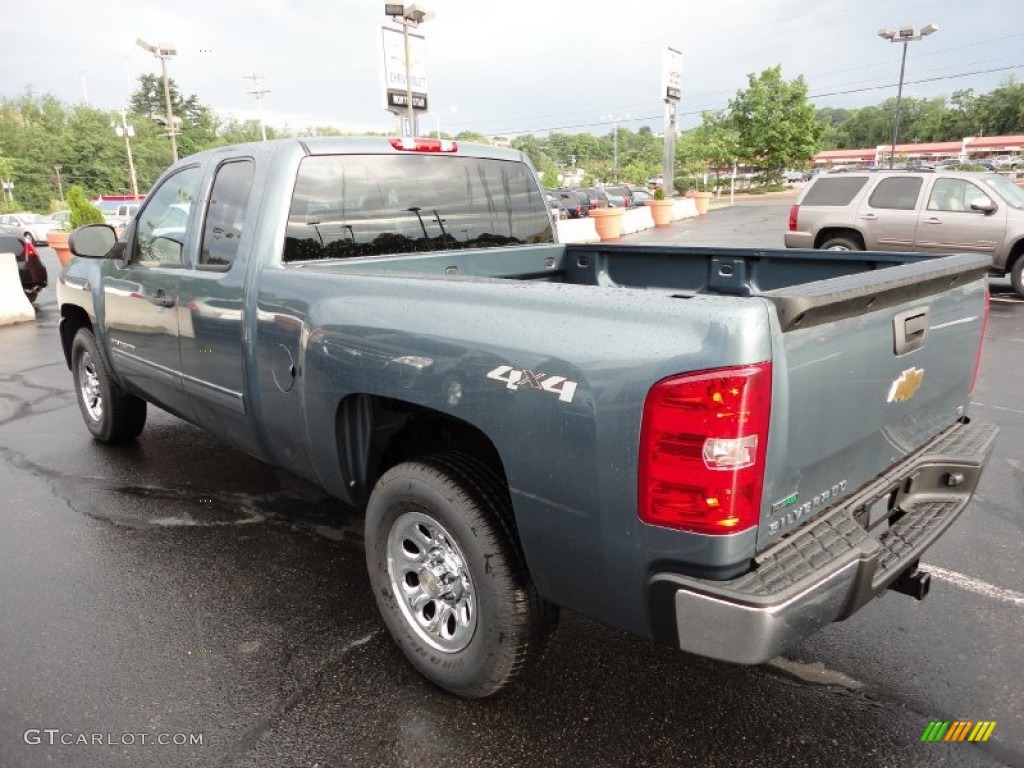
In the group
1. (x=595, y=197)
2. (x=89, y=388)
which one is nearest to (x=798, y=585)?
(x=89, y=388)

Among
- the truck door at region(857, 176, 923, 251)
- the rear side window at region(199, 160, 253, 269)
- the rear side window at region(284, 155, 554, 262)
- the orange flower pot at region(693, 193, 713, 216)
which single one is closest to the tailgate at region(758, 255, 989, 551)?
the rear side window at region(284, 155, 554, 262)

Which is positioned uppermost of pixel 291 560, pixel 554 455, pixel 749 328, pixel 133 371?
pixel 749 328

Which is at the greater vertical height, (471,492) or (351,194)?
(351,194)

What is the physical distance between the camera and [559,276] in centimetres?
437

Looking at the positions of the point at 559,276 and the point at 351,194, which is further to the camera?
the point at 559,276

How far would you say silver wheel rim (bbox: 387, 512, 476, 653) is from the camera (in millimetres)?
2523

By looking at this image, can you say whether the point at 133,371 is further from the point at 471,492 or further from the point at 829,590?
the point at 829,590

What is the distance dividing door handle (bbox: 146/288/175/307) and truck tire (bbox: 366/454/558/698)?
6.06 ft

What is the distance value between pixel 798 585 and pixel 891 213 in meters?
12.0

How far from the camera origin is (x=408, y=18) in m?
20.4

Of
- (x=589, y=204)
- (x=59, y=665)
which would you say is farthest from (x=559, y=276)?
(x=589, y=204)

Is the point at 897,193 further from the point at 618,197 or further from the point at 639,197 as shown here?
the point at 639,197

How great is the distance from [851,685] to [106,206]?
1899 inches

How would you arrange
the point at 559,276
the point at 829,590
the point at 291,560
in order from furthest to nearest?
1. the point at 559,276
2. the point at 291,560
3. the point at 829,590
